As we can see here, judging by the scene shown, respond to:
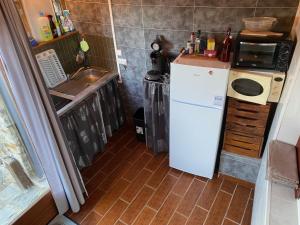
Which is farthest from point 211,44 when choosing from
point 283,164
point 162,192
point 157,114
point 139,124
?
point 162,192

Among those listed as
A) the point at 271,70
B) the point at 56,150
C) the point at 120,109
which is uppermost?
the point at 271,70

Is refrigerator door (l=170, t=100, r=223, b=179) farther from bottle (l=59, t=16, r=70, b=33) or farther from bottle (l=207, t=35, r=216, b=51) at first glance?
bottle (l=59, t=16, r=70, b=33)

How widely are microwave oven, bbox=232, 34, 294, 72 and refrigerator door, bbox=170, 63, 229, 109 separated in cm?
19

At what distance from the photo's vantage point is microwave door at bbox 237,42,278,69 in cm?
174

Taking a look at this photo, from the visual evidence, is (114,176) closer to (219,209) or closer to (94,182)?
(94,182)

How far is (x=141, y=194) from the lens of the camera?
2340 mm

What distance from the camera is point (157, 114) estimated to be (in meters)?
2.51

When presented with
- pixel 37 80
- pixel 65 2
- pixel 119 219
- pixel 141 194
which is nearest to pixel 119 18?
pixel 65 2

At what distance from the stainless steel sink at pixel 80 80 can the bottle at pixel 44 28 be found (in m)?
0.52

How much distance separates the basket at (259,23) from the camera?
1812mm

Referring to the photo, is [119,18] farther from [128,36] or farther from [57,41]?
[57,41]

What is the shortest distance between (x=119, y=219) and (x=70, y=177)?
59 cm

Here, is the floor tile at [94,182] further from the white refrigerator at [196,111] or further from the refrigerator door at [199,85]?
the refrigerator door at [199,85]

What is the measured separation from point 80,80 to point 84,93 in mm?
491
